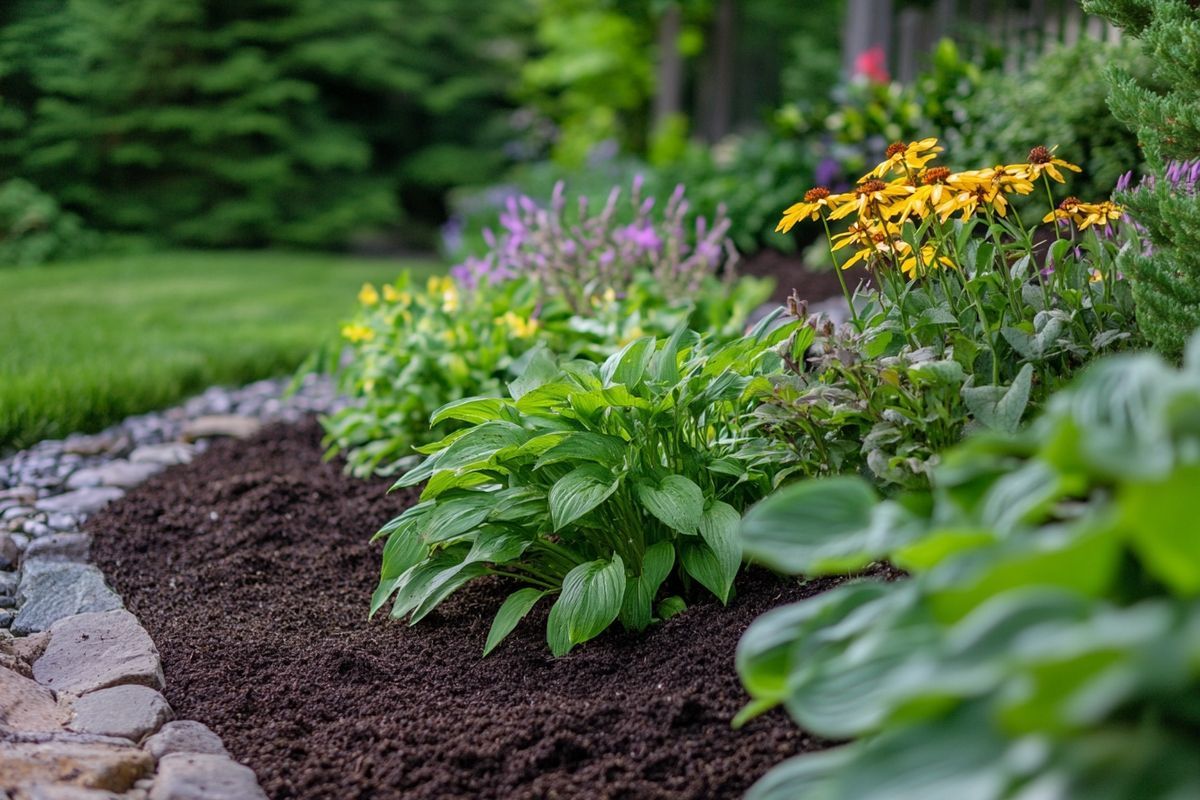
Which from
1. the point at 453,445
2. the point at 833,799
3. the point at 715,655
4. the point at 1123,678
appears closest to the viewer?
the point at 1123,678

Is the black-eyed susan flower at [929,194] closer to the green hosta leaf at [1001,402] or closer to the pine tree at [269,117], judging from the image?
the green hosta leaf at [1001,402]

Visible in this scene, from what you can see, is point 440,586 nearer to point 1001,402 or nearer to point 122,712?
point 122,712

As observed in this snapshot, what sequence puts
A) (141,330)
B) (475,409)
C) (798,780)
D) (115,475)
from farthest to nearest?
(141,330) < (115,475) < (475,409) < (798,780)

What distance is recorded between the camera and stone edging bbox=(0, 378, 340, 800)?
1.57 m

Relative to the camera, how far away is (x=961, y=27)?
20.5 ft

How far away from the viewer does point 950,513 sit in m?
1.05

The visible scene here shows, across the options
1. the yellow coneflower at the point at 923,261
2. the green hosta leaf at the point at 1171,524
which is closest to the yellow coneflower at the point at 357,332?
the yellow coneflower at the point at 923,261

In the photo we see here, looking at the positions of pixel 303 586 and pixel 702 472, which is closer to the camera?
pixel 702 472

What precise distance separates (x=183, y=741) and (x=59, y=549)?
1.22m

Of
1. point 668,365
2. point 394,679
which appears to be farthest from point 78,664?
point 668,365

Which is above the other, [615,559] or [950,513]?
[950,513]

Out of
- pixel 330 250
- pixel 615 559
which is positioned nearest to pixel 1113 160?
pixel 615 559

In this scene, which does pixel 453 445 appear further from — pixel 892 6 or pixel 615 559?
pixel 892 6

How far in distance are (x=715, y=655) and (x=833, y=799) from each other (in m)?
0.93
